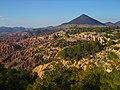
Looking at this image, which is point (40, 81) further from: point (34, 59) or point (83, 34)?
point (83, 34)

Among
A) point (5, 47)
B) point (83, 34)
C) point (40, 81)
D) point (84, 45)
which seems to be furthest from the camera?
point (5, 47)

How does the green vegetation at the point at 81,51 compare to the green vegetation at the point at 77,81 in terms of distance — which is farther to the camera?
the green vegetation at the point at 81,51

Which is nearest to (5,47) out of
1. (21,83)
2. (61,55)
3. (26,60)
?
(26,60)

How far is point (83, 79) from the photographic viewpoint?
4409 cm

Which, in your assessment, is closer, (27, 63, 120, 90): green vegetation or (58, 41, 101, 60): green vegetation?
(27, 63, 120, 90): green vegetation

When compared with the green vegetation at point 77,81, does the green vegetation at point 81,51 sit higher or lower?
lower

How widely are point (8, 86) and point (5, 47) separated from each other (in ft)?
499

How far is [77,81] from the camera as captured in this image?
4519 cm

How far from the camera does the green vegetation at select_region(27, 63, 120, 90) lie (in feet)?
132

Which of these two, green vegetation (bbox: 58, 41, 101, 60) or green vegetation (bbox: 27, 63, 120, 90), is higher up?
green vegetation (bbox: 27, 63, 120, 90)

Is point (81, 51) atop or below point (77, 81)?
below

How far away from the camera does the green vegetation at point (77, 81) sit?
40.2 m

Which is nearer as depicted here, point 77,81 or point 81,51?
point 77,81

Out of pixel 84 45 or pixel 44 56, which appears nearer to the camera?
pixel 84 45
